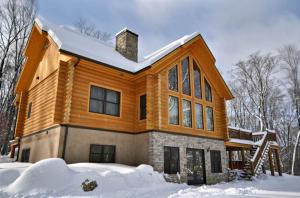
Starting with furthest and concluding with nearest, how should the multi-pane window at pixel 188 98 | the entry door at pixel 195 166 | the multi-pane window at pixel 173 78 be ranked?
the multi-pane window at pixel 173 78 → the multi-pane window at pixel 188 98 → the entry door at pixel 195 166

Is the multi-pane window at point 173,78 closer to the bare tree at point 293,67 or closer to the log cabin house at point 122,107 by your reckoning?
the log cabin house at point 122,107

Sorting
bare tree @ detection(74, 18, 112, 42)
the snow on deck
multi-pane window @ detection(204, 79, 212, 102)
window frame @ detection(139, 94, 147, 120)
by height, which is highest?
bare tree @ detection(74, 18, 112, 42)

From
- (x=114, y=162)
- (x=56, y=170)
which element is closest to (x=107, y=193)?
(x=56, y=170)

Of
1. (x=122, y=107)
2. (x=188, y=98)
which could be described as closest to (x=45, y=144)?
(x=122, y=107)

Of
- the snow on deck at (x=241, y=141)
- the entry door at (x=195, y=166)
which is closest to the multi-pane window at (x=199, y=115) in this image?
the entry door at (x=195, y=166)

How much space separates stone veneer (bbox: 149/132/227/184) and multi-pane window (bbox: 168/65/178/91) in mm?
2846

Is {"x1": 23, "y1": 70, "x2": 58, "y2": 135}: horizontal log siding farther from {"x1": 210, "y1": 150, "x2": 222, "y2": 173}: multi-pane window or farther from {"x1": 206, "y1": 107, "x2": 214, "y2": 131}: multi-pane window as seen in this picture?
{"x1": 210, "y1": 150, "x2": 222, "y2": 173}: multi-pane window

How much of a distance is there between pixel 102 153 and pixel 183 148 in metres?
4.51

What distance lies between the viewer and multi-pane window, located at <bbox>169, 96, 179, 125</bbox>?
41.9ft

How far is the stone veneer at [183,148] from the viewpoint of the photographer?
36.6 feet

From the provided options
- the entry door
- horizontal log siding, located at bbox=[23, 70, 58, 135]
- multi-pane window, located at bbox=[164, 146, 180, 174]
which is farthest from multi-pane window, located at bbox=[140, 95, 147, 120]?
horizontal log siding, located at bbox=[23, 70, 58, 135]

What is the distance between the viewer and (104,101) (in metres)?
11.7

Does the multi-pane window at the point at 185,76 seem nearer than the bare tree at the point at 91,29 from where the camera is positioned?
Yes

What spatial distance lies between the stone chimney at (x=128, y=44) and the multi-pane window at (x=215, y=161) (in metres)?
8.13
